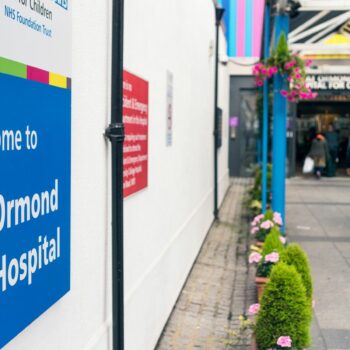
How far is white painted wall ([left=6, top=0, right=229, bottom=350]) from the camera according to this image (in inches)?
116

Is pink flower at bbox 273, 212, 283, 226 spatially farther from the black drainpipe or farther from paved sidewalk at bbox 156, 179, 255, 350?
the black drainpipe

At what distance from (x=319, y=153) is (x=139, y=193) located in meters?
17.0

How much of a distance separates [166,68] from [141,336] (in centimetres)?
242

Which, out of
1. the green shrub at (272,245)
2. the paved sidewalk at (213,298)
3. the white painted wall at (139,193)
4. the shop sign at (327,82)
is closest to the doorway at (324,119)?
the paved sidewalk at (213,298)

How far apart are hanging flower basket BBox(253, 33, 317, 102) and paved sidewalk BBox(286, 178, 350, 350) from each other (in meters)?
2.22

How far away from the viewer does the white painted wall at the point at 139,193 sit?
295 centimetres

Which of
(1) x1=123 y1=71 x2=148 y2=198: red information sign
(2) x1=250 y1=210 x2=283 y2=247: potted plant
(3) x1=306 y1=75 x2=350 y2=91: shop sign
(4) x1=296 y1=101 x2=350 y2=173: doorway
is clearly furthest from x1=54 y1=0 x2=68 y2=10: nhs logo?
(4) x1=296 y1=101 x2=350 y2=173: doorway

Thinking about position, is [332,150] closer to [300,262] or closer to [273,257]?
[273,257]

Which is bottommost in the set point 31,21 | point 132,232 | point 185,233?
point 185,233

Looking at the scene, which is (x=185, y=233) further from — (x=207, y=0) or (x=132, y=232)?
(x=207, y=0)

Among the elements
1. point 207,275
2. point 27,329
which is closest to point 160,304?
point 207,275

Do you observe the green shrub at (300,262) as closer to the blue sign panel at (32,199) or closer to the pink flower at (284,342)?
the pink flower at (284,342)

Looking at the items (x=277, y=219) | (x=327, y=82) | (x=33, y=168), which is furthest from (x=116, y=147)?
(x=327, y=82)

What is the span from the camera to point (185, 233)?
23.9ft
